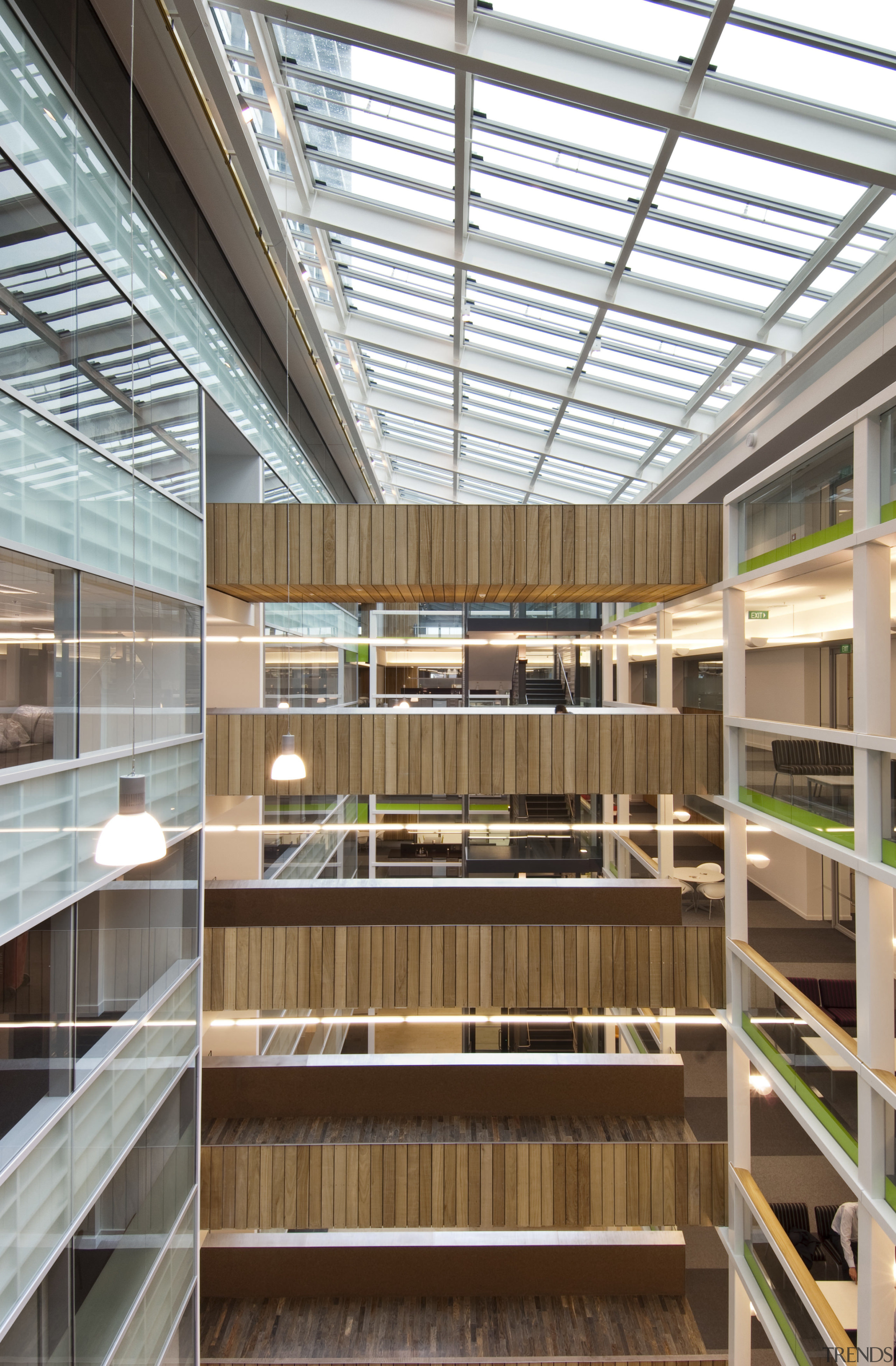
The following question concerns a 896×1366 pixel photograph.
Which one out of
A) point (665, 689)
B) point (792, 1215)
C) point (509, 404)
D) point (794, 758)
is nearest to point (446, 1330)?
point (792, 1215)

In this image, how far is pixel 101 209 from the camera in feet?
14.0

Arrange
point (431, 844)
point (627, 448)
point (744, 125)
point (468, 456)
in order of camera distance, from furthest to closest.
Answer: point (431, 844) < point (468, 456) < point (627, 448) < point (744, 125)

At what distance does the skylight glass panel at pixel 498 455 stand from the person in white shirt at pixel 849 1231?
32.7 ft

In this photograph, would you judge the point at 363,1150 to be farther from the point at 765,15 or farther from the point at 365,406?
the point at 365,406

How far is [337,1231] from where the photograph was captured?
7.62 meters

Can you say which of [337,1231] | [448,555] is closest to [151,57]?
[448,555]

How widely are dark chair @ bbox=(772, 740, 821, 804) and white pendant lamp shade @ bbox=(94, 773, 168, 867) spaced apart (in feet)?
15.9

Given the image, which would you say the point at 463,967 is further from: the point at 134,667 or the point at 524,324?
the point at 524,324

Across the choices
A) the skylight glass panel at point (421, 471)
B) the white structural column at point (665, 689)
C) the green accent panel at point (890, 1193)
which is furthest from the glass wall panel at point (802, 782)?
the skylight glass panel at point (421, 471)

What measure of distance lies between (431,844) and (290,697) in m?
7.27

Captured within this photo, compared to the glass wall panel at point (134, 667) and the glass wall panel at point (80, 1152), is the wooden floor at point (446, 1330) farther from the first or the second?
the glass wall panel at point (134, 667)

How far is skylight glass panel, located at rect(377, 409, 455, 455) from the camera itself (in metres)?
12.0

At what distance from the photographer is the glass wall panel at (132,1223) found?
3979mm

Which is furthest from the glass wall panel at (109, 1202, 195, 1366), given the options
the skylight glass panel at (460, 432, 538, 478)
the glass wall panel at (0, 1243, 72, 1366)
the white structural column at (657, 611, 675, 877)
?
the skylight glass panel at (460, 432, 538, 478)
